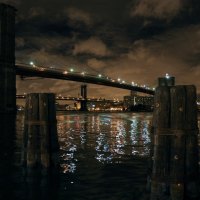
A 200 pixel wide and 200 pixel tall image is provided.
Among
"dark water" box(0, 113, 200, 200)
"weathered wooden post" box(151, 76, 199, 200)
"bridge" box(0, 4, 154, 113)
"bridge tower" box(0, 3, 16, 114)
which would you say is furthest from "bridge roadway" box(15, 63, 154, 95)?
"weathered wooden post" box(151, 76, 199, 200)

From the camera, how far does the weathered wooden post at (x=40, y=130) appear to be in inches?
520

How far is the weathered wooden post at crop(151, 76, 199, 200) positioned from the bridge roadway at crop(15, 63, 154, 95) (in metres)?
78.6

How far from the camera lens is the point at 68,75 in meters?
103

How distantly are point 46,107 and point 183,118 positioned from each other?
498cm

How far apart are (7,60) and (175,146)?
236 feet

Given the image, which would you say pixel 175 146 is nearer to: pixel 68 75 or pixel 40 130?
pixel 40 130

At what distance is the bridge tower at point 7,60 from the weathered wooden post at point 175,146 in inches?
2653

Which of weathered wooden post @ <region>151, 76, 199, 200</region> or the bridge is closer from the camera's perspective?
weathered wooden post @ <region>151, 76, 199, 200</region>

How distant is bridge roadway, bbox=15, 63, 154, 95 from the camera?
90125mm

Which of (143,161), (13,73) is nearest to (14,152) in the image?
(143,161)

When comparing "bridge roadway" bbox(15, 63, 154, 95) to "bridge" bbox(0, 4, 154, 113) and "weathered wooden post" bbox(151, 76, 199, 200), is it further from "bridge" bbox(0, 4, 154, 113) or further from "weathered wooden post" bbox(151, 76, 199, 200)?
"weathered wooden post" bbox(151, 76, 199, 200)

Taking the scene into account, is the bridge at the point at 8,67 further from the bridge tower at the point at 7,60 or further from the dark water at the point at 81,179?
the dark water at the point at 81,179

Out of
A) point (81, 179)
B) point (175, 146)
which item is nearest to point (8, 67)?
point (81, 179)

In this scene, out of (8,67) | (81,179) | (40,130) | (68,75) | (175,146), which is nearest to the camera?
(175,146)
